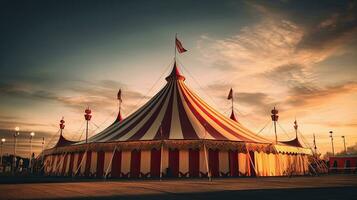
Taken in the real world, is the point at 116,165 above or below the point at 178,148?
below

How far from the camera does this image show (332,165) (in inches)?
1128

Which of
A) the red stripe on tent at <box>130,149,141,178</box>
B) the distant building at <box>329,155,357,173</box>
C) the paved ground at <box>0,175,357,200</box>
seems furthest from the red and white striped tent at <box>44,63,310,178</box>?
the distant building at <box>329,155,357,173</box>

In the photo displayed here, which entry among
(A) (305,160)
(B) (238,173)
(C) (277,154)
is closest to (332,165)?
(A) (305,160)

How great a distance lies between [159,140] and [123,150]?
1949 mm

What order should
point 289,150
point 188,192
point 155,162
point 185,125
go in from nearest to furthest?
1. point 188,192
2. point 155,162
3. point 185,125
4. point 289,150

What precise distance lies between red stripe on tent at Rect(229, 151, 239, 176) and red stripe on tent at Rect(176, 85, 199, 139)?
86.1 inches

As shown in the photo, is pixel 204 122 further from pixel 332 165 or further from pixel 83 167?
pixel 332 165

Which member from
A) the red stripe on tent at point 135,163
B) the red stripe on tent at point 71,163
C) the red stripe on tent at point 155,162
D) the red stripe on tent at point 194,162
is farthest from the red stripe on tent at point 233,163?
the red stripe on tent at point 71,163

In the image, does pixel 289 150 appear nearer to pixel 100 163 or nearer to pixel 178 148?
pixel 178 148

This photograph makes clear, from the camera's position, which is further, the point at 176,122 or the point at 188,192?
the point at 176,122

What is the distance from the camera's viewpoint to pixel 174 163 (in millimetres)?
14102

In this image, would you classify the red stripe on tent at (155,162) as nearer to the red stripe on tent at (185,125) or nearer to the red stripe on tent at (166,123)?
the red stripe on tent at (166,123)

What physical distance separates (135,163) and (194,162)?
2864 mm

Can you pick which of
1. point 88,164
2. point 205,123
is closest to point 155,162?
point 205,123
